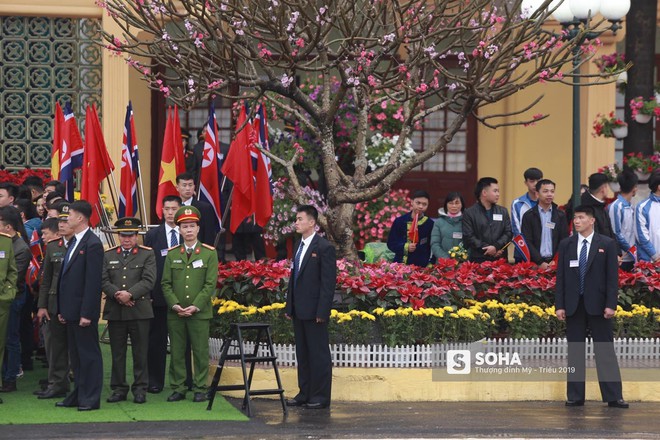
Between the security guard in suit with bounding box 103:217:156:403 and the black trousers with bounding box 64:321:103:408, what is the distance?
0.27 metres

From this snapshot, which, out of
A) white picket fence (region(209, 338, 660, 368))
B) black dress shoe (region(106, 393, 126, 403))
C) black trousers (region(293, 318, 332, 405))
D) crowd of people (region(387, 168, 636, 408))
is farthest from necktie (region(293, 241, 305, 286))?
crowd of people (region(387, 168, 636, 408))

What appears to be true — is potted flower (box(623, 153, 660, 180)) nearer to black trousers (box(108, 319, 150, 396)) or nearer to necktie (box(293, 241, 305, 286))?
necktie (box(293, 241, 305, 286))

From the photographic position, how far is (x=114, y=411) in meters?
13.1

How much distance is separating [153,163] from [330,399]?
35.5ft

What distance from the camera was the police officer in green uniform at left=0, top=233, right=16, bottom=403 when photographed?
13.6 meters

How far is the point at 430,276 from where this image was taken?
15.0 metres

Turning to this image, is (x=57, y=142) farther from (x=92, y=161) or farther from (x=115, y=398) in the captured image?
(x=115, y=398)

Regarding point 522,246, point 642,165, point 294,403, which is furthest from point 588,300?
point 642,165

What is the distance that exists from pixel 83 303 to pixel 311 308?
7.10 feet

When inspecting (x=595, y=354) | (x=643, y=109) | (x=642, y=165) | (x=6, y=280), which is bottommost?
(x=595, y=354)

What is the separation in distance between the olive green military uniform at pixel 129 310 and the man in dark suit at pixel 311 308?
4.58 feet

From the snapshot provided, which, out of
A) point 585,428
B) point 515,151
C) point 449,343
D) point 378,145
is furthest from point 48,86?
point 585,428

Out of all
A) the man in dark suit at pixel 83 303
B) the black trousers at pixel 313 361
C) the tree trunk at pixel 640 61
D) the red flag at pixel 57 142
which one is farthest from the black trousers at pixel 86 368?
the tree trunk at pixel 640 61

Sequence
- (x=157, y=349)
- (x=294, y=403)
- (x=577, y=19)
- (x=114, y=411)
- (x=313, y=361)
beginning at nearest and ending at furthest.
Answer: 1. (x=114, y=411)
2. (x=313, y=361)
3. (x=294, y=403)
4. (x=157, y=349)
5. (x=577, y=19)
